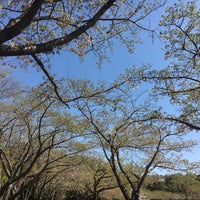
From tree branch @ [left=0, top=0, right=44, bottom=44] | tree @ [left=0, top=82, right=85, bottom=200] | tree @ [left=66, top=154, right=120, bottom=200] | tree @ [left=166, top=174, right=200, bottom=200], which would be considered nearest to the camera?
tree branch @ [left=0, top=0, right=44, bottom=44]

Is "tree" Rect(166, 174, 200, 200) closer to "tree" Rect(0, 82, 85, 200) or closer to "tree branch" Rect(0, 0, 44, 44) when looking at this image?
"tree" Rect(0, 82, 85, 200)

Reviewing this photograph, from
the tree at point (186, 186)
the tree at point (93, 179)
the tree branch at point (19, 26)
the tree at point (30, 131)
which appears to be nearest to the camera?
the tree branch at point (19, 26)

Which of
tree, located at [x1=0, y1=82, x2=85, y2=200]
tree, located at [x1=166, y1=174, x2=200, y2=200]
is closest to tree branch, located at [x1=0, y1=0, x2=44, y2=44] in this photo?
tree, located at [x1=0, y1=82, x2=85, y2=200]

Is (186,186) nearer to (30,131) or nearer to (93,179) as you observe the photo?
(93,179)

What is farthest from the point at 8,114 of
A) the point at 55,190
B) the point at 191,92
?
the point at 55,190

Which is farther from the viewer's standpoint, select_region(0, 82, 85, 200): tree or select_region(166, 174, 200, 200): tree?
select_region(166, 174, 200, 200): tree

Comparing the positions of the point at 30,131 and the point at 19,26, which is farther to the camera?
the point at 30,131

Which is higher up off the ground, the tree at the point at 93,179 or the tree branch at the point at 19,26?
the tree at the point at 93,179

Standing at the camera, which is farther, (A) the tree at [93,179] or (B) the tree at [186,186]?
(B) the tree at [186,186]

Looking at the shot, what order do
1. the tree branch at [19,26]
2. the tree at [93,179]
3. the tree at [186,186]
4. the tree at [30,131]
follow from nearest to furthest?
the tree branch at [19,26]
the tree at [30,131]
the tree at [93,179]
the tree at [186,186]

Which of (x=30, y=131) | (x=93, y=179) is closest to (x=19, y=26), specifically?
(x=30, y=131)

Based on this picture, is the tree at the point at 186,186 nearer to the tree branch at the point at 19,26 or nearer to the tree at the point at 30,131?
the tree at the point at 30,131

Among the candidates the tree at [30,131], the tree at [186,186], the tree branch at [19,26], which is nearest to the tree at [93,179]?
the tree at [30,131]

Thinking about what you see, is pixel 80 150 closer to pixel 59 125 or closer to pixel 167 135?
pixel 59 125
